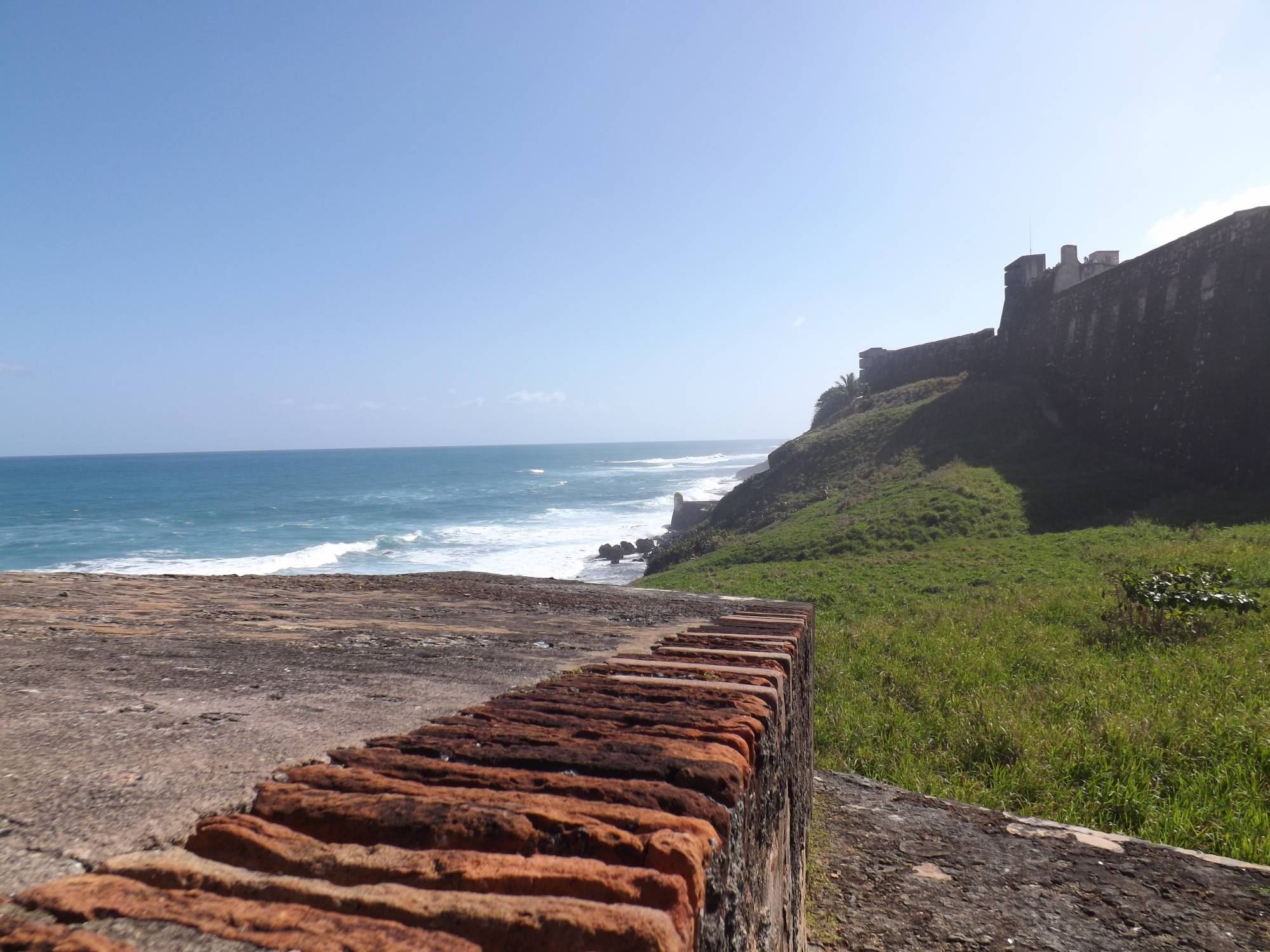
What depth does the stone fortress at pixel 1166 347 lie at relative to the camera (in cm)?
1495

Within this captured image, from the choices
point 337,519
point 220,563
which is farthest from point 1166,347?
point 337,519

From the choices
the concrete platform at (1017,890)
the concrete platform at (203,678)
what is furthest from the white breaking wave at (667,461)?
the concrete platform at (203,678)

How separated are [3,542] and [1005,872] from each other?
5136 centimetres

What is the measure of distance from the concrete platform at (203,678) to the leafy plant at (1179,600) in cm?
603

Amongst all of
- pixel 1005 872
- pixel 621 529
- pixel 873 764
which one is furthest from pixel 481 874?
pixel 621 529

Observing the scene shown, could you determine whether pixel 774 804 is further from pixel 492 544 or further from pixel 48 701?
pixel 492 544

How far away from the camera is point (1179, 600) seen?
7738mm

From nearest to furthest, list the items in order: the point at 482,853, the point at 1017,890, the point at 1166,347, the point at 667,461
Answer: the point at 482,853, the point at 1017,890, the point at 1166,347, the point at 667,461

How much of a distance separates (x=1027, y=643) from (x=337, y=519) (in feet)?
163

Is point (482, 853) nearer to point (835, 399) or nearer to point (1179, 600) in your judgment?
point (1179, 600)

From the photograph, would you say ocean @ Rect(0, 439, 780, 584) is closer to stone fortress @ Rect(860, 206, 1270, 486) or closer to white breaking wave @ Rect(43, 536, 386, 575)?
white breaking wave @ Rect(43, 536, 386, 575)

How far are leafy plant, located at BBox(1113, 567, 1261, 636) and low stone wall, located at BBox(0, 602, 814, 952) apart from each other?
312 inches

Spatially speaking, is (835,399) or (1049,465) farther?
(835,399)

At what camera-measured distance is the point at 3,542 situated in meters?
40.5
